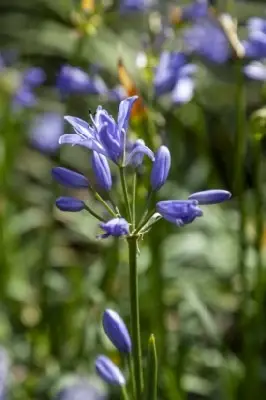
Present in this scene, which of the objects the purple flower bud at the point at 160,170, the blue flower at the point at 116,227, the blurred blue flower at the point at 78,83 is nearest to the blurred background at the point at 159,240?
the blurred blue flower at the point at 78,83

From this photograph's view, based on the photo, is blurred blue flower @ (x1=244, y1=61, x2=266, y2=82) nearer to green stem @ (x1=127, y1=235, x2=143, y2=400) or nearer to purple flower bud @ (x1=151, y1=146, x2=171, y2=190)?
purple flower bud @ (x1=151, y1=146, x2=171, y2=190)

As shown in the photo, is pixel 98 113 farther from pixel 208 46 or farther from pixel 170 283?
pixel 170 283

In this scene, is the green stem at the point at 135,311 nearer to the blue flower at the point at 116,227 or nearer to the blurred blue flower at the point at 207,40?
the blue flower at the point at 116,227

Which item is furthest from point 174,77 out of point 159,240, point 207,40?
point 207,40

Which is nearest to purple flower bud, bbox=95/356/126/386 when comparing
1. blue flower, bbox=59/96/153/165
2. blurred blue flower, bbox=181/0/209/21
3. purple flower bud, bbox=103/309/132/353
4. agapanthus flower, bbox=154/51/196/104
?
purple flower bud, bbox=103/309/132/353

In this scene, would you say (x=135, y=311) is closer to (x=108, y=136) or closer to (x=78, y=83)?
(x=108, y=136)

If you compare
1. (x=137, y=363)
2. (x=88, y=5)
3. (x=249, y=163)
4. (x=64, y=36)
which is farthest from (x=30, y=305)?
(x=137, y=363)
